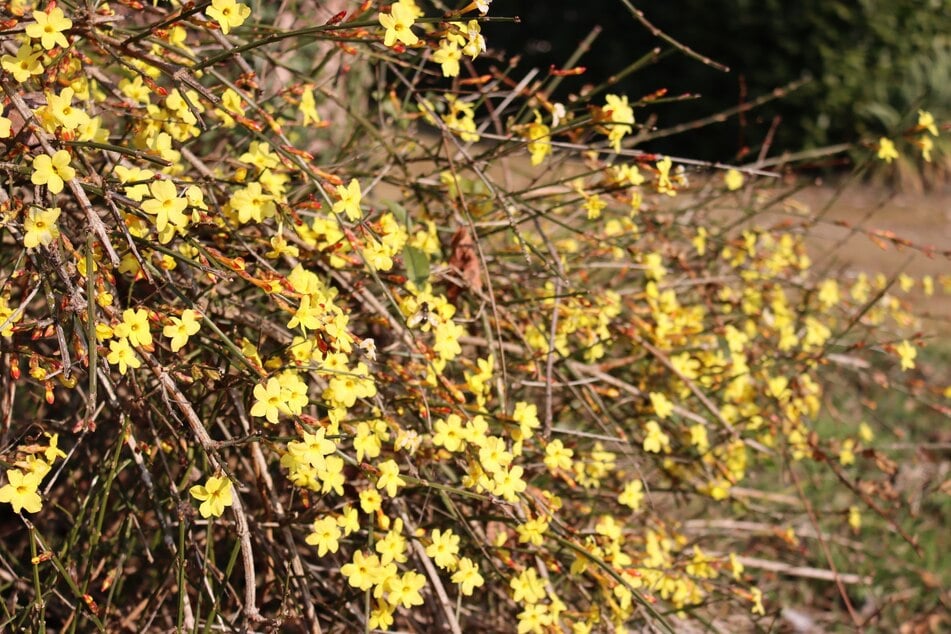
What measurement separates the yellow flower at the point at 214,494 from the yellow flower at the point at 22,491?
268 millimetres

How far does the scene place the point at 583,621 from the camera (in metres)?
2.25

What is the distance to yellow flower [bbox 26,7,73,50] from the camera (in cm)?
169

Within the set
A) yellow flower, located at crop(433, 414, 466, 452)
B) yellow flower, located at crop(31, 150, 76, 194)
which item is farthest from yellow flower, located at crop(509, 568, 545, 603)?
yellow flower, located at crop(31, 150, 76, 194)

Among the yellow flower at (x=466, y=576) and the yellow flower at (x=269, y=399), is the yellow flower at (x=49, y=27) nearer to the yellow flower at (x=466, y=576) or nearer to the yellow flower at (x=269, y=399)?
the yellow flower at (x=269, y=399)

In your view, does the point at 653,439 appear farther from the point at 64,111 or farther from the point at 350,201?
the point at 64,111

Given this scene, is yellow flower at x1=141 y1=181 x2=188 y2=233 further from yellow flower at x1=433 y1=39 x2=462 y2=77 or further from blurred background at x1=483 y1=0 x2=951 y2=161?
blurred background at x1=483 y1=0 x2=951 y2=161

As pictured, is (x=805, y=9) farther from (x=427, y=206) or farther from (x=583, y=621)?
(x=583, y=621)

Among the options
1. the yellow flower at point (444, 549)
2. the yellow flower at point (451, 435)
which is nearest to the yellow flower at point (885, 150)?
the yellow flower at point (451, 435)

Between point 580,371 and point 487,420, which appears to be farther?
point 580,371

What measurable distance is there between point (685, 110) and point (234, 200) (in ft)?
27.5

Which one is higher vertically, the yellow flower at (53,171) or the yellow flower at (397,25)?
the yellow flower at (397,25)

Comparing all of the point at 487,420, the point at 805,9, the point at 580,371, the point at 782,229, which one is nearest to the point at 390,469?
the point at 487,420

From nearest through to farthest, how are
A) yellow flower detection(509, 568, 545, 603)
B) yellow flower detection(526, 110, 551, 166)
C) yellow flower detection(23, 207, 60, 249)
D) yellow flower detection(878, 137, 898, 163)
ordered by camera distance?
1. yellow flower detection(23, 207, 60, 249)
2. yellow flower detection(509, 568, 545, 603)
3. yellow flower detection(526, 110, 551, 166)
4. yellow flower detection(878, 137, 898, 163)

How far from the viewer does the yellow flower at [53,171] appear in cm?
165
